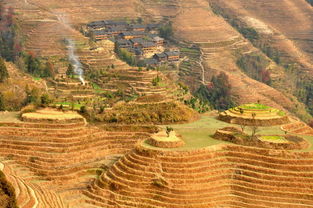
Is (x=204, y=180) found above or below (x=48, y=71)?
above

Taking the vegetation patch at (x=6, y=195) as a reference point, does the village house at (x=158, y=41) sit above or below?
below

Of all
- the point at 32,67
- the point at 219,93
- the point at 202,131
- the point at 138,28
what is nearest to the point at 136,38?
the point at 138,28

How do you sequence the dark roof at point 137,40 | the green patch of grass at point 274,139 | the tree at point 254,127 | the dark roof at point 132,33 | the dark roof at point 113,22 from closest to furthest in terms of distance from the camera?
the green patch of grass at point 274,139 < the tree at point 254,127 < the dark roof at point 137,40 < the dark roof at point 132,33 < the dark roof at point 113,22

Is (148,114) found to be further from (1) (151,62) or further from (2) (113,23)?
(2) (113,23)

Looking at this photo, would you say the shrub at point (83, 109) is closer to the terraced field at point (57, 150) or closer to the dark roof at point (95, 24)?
the terraced field at point (57, 150)

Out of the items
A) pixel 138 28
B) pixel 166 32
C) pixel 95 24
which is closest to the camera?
pixel 95 24

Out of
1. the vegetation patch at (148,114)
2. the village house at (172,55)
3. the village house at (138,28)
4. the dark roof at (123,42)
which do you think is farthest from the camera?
the village house at (138,28)

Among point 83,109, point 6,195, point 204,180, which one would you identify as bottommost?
point 204,180

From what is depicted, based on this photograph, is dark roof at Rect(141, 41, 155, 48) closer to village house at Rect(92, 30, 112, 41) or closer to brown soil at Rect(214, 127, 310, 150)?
village house at Rect(92, 30, 112, 41)

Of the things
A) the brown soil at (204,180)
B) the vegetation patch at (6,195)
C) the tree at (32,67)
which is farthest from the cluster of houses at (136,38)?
the vegetation patch at (6,195)
